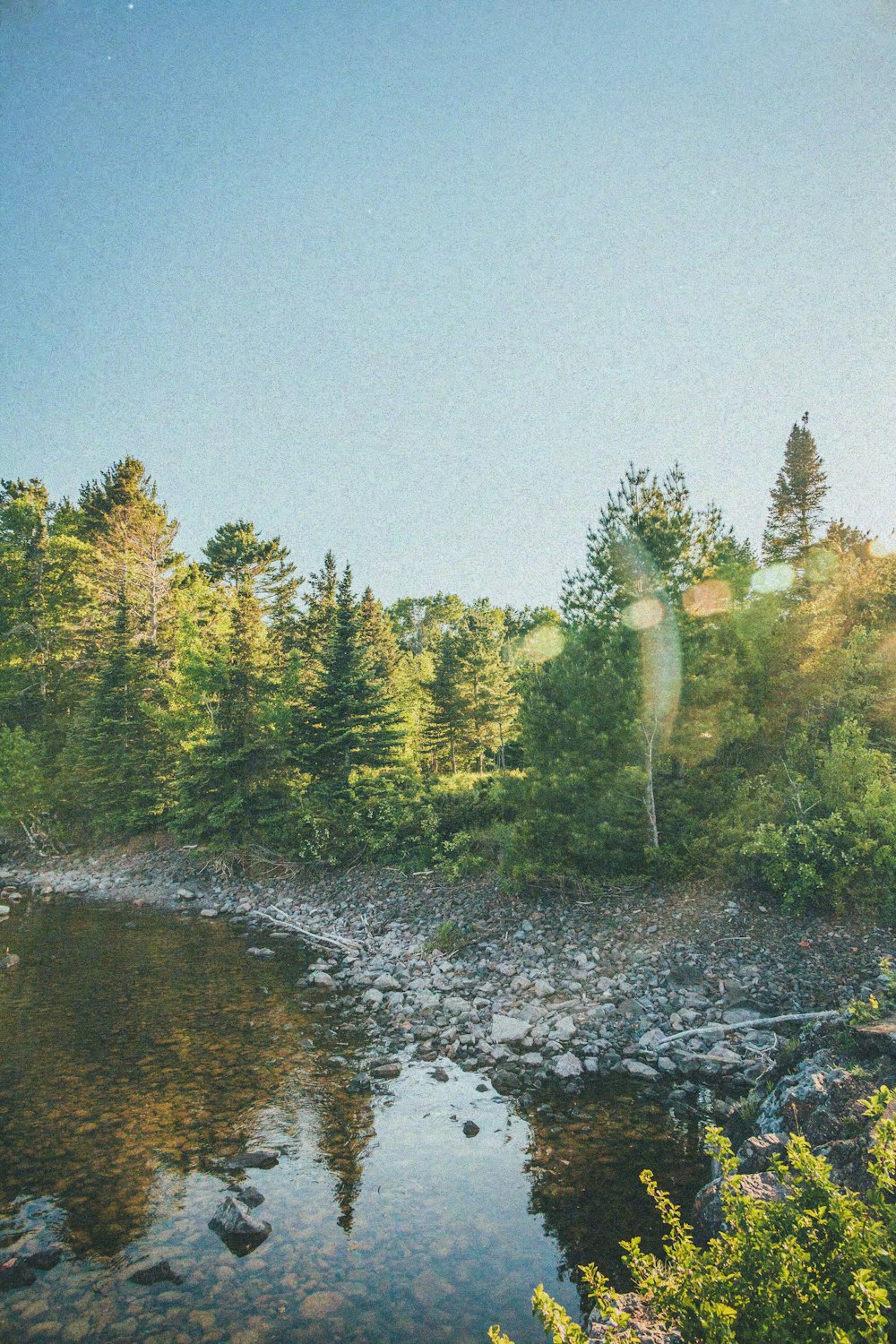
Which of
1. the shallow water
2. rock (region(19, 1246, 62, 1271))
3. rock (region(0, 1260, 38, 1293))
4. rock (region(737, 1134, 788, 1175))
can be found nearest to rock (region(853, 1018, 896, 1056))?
rock (region(737, 1134, 788, 1175))

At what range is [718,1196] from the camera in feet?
20.3

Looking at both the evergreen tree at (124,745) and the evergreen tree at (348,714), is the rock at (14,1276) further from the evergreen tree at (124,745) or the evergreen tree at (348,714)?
the evergreen tree at (124,745)

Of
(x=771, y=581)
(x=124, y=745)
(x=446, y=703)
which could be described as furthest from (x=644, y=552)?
(x=124, y=745)

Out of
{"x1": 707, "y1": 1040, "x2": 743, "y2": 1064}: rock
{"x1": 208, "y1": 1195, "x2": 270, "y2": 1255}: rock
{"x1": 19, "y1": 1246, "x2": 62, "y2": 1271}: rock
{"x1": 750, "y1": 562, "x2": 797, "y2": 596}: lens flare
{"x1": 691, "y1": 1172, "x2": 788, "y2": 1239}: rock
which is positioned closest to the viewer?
{"x1": 691, "y1": 1172, "x2": 788, "y2": 1239}: rock

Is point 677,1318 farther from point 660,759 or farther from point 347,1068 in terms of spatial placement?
point 660,759

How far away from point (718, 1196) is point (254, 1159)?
5422mm

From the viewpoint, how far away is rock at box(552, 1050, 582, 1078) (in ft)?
31.8

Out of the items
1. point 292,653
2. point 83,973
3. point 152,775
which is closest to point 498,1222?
point 83,973

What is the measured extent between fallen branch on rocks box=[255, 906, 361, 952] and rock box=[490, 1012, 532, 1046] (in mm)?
6152

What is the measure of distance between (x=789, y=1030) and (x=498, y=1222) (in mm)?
5536

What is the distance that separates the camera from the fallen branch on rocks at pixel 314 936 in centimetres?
1697

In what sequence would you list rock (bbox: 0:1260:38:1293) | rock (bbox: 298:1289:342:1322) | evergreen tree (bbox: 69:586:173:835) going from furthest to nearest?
evergreen tree (bbox: 69:586:173:835), rock (bbox: 0:1260:38:1293), rock (bbox: 298:1289:342:1322)

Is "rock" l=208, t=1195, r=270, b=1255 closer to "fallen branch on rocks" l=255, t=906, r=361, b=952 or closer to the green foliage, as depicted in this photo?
"fallen branch on rocks" l=255, t=906, r=361, b=952

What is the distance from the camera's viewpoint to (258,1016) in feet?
41.9
